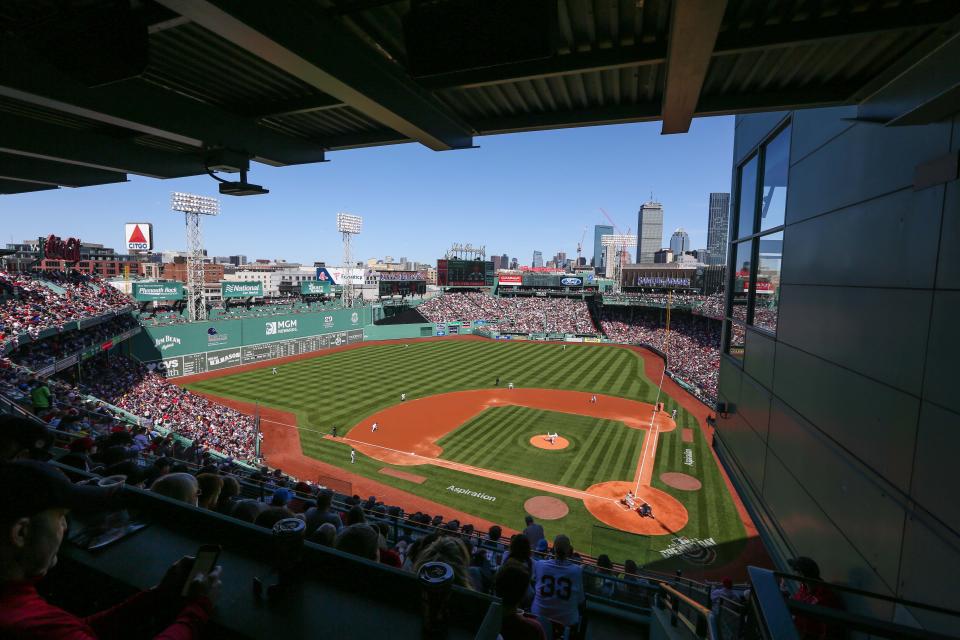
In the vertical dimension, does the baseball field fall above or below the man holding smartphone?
below

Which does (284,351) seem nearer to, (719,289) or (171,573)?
(171,573)

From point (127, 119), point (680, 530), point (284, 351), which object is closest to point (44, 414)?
point (127, 119)

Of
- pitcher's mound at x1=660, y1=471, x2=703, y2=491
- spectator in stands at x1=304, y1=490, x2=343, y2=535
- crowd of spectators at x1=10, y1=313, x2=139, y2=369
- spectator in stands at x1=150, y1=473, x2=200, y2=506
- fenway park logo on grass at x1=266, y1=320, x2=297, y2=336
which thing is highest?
spectator in stands at x1=150, y1=473, x2=200, y2=506

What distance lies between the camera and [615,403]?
3150cm

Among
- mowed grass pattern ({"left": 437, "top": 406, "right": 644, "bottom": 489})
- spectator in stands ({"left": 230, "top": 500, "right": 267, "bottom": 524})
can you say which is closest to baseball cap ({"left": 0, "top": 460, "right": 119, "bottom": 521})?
spectator in stands ({"left": 230, "top": 500, "right": 267, "bottom": 524})

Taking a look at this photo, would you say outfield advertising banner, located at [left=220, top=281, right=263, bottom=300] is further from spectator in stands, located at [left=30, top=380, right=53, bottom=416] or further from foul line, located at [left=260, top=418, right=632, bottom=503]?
spectator in stands, located at [left=30, top=380, right=53, bottom=416]

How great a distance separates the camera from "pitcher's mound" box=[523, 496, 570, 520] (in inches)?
666

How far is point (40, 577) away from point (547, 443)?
23.6 m

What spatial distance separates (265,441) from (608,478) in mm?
17223

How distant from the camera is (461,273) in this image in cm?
7475

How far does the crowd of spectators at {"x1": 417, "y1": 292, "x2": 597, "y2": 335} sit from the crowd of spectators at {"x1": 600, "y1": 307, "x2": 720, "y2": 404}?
3.75 meters

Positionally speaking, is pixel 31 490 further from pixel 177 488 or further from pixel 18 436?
pixel 18 436

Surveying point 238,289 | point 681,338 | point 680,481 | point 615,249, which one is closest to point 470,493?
point 680,481

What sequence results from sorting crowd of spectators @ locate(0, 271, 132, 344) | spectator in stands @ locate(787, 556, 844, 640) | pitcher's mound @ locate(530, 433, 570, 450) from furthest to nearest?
pitcher's mound @ locate(530, 433, 570, 450), crowd of spectators @ locate(0, 271, 132, 344), spectator in stands @ locate(787, 556, 844, 640)
